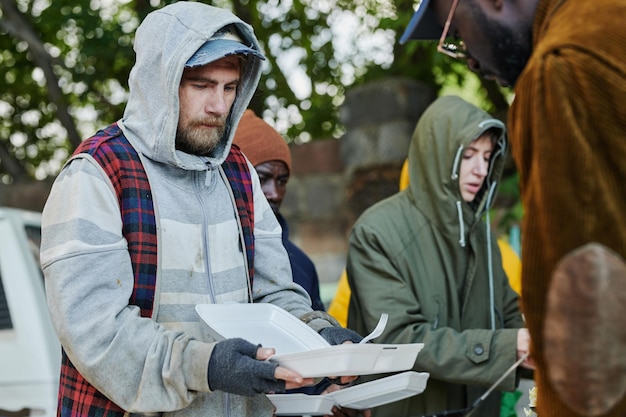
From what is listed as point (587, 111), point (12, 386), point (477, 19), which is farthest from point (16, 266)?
point (587, 111)

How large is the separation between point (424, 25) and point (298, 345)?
875 millimetres

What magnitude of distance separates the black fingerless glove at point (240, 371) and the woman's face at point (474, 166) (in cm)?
171

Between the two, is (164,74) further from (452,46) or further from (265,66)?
(265,66)

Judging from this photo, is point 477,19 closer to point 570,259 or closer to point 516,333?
point 570,259

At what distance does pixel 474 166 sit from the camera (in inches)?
140

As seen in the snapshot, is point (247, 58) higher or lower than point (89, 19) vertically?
higher

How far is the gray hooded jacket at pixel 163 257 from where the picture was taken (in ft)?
6.68

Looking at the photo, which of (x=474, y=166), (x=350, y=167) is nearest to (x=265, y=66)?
(x=350, y=167)

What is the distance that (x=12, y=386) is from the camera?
3584 millimetres

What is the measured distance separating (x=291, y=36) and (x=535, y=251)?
5.79 meters

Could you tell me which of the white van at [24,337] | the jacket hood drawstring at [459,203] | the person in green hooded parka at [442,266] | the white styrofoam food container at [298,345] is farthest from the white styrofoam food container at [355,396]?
the white van at [24,337]

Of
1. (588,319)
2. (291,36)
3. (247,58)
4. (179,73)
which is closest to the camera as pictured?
(588,319)

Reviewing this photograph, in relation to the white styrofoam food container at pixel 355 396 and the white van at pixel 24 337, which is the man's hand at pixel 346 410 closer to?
the white styrofoam food container at pixel 355 396

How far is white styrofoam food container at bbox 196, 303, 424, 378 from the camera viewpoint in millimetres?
1987
